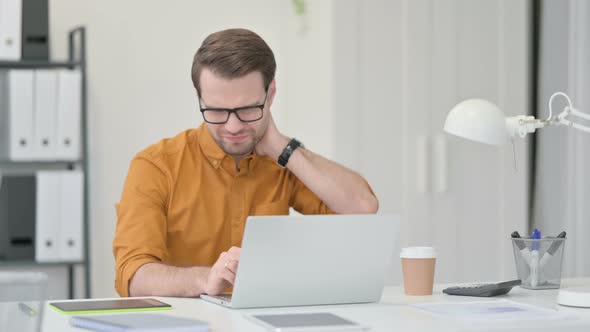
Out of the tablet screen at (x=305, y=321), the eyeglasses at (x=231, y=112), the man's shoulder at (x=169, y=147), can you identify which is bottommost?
the tablet screen at (x=305, y=321)

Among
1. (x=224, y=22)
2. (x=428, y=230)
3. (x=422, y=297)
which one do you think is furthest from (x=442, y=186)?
(x=422, y=297)

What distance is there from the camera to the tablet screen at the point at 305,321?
151cm

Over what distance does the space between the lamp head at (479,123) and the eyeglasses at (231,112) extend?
53 centimetres

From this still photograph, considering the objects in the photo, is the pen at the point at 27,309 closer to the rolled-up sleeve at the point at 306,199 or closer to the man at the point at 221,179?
the man at the point at 221,179

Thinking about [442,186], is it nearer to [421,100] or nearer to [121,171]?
[421,100]

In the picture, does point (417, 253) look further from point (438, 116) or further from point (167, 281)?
point (438, 116)

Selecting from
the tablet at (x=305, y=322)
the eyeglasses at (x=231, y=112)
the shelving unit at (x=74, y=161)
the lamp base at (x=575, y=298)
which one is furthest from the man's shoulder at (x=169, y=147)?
the shelving unit at (x=74, y=161)

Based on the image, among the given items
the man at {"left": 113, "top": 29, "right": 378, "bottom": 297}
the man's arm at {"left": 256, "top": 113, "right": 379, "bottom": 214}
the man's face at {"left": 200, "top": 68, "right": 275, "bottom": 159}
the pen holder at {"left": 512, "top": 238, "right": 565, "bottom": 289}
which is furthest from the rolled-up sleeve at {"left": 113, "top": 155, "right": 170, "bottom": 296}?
the pen holder at {"left": 512, "top": 238, "right": 565, "bottom": 289}

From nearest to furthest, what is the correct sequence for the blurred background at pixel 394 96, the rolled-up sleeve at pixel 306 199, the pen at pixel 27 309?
the pen at pixel 27 309 < the rolled-up sleeve at pixel 306 199 < the blurred background at pixel 394 96

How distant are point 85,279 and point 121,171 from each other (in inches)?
19.4

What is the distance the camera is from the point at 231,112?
88.9 inches

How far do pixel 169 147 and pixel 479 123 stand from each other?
866 mm

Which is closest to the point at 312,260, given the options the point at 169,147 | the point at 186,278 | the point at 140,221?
the point at 186,278

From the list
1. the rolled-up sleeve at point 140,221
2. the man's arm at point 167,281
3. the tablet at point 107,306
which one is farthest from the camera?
the rolled-up sleeve at point 140,221
